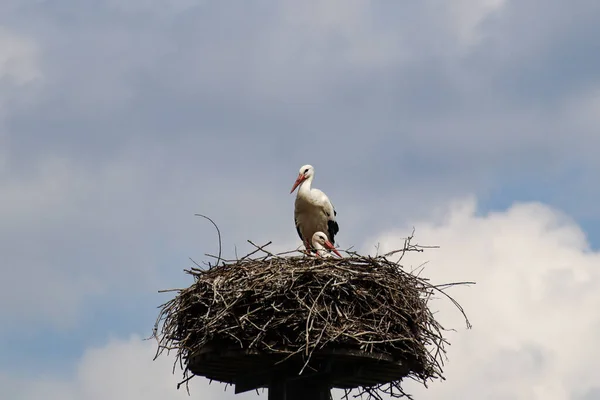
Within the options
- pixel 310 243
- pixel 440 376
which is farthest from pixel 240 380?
pixel 310 243

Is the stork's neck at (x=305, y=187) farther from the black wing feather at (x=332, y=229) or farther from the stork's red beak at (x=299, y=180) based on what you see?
the black wing feather at (x=332, y=229)

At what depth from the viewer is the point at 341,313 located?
7.52m

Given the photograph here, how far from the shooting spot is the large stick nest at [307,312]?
24.2ft

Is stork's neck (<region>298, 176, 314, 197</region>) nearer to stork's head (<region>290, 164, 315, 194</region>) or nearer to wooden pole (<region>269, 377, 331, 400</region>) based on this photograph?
stork's head (<region>290, 164, 315, 194</region>)

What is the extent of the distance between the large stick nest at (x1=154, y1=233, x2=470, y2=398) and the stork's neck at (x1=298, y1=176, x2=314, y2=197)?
313cm

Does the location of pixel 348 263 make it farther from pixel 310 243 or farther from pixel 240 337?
pixel 310 243

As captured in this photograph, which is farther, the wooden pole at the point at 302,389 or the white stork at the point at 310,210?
the white stork at the point at 310,210

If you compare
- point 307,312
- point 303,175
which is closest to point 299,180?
point 303,175

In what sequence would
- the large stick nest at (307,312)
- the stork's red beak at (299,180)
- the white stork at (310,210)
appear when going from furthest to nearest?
the stork's red beak at (299,180) < the white stork at (310,210) < the large stick nest at (307,312)

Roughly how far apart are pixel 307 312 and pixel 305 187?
4197 millimetres

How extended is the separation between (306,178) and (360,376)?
433cm

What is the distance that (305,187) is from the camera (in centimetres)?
1152

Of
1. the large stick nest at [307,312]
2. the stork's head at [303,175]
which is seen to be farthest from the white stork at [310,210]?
the large stick nest at [307,312]

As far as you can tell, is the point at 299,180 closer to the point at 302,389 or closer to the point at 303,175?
the point at 303,175
